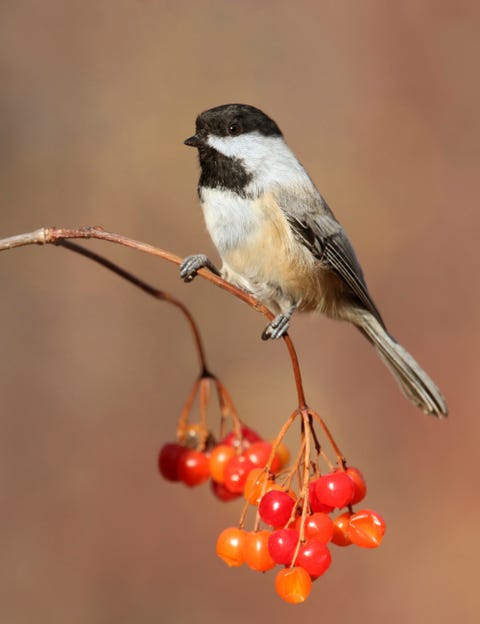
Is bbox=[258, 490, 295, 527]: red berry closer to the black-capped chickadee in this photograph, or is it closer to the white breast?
the black-capped chickadee

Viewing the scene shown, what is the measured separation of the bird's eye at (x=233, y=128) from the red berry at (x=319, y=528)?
117cm

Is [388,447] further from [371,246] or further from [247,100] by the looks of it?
[247,100]

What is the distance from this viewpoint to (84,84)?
4668 millimetres

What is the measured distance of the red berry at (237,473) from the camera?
180 centimetres

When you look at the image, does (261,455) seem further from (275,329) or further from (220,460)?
(275,329)

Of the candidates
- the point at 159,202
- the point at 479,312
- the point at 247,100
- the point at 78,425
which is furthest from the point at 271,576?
the point at 247,100

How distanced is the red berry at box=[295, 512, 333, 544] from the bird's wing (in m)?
1.07

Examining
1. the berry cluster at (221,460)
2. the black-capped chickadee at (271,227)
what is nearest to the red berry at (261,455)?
the berry cluster at (221,460)

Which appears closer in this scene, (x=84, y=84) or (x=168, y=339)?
(x=168, y=339)

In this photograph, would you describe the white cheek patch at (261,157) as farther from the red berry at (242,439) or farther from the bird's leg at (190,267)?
the red berry at (242,439)

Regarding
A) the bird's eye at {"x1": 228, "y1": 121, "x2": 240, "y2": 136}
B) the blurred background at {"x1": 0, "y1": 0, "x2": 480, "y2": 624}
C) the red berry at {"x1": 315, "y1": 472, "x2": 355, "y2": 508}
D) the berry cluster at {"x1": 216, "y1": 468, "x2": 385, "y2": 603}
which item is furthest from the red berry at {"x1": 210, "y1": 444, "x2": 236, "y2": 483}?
the blurred background at {"x1": 0, "y1": 0, "x2": 480, "y2": 624}

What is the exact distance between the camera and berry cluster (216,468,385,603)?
147 centimetres

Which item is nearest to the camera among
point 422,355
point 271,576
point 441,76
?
point 271,576

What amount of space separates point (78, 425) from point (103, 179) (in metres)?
1.36
